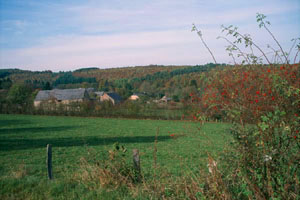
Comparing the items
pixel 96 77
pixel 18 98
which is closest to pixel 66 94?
pixel 18 98

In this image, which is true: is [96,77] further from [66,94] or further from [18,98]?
[18,98]

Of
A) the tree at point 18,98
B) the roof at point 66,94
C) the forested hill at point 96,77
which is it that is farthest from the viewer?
the forested hill at point 96,77

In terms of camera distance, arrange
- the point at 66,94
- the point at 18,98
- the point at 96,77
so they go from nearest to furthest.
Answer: the point at 18,98 < the point at 66,94 < the point at 96,77

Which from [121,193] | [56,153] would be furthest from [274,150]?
[56,153]

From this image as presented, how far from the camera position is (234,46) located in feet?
12.9

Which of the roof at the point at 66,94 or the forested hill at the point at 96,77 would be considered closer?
the roof at the point at 66,94

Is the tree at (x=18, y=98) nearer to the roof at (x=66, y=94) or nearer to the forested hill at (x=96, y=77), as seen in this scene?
the roof at (x=66, y=94)

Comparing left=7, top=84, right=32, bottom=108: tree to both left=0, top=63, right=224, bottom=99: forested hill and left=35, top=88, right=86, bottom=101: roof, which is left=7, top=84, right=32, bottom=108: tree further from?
left=0, top=63, right=224, bottom=99: forested hill

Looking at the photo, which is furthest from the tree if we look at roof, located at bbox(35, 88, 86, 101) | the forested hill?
the forested hill

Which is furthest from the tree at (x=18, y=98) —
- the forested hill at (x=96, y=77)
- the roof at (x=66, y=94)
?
the forested hill at (x=96, y=77)

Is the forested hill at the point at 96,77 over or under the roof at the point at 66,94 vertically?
over

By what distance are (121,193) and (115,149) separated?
1.18 metres

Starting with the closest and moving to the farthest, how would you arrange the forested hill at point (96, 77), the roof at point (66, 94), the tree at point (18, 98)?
the tree at point (18, 98) → the roof at point (66, 94) → the forested hill at point (96, 77)

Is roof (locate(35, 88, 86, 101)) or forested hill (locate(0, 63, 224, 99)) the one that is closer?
roof (locate(35, 88, 86, 101))
